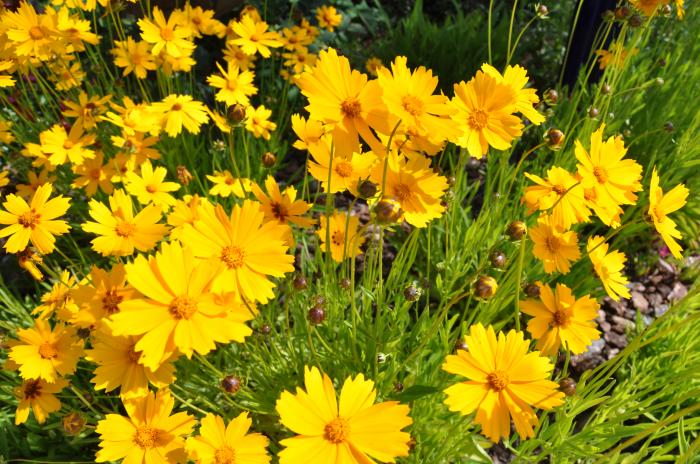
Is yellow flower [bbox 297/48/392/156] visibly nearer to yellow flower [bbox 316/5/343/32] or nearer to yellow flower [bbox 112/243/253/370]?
yellow flower [bbox 112/243/253/370]

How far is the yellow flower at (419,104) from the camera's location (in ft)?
3.19

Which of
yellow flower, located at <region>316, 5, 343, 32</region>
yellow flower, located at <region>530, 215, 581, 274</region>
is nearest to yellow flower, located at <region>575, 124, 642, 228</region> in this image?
yellow flower, located at <region>530, 215, 581, 274</region>

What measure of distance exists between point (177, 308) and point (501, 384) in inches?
25.6

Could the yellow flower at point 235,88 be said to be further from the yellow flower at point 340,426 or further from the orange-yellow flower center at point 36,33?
the yellow flower at point 340,426

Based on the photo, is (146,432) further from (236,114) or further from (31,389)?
(236,114)

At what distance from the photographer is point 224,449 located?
1017 millimetres

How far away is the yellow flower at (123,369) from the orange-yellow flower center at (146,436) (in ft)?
0.27

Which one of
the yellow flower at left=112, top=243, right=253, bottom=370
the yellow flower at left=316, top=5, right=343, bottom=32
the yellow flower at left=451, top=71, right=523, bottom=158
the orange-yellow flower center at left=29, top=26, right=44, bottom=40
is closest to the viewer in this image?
the yellow flower at left=112, top=243, right=253, bottom=370

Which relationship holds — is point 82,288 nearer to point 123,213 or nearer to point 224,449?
point 123,213

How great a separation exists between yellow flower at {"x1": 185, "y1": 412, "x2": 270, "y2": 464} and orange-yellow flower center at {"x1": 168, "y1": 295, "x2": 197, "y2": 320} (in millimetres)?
246

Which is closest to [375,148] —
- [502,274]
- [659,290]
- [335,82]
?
[335,82]

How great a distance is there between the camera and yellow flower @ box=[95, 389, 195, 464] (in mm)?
1021

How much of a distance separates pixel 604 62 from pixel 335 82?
5.69 feet

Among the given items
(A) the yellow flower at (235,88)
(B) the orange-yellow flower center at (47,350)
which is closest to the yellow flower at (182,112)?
(A) the yellow flower at (235,88)
